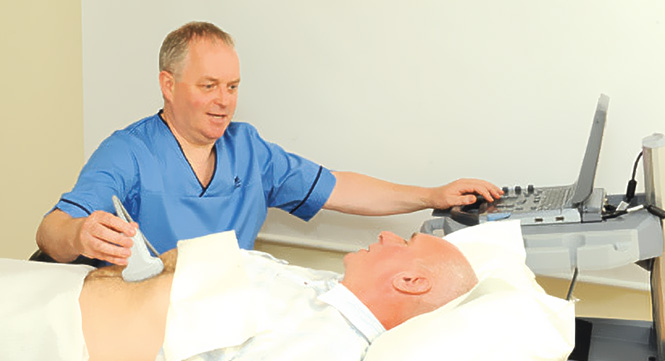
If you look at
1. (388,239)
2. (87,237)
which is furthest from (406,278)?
(87,237)

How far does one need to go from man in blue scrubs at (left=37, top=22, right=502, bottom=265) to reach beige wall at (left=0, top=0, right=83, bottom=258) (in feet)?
2.56

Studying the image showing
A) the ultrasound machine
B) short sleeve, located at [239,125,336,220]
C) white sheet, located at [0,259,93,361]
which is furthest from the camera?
short sleeve, located at [239,125,336,220]

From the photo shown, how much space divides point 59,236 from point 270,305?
0.58 m

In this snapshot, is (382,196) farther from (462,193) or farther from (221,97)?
(221,97)

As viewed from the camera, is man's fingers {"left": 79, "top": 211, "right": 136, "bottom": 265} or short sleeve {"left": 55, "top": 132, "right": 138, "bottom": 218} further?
short sleeve {"left": 55, "top": 132, "right": 138, "bottom": 218}

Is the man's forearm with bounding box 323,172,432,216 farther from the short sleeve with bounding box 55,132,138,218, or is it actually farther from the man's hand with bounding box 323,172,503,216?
the short sleeve with bounding box 55,132,138,218

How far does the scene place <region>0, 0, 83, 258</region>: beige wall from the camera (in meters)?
2.81

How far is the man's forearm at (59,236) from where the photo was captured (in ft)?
5.99

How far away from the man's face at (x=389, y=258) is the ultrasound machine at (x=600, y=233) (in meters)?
0.28

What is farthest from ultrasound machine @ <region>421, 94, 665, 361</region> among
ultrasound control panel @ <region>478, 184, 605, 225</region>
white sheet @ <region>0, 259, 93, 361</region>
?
white sheet @ <region>0, 259, 93, 361</region>

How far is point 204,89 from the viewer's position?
2.21 metres

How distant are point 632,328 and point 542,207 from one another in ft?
1.19

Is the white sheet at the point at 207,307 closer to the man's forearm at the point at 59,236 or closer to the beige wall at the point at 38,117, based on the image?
the man's forearm at the point at 59,236

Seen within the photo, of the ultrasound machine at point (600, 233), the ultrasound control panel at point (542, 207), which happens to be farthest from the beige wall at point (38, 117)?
the ultrasound machine at point (600, 233)
